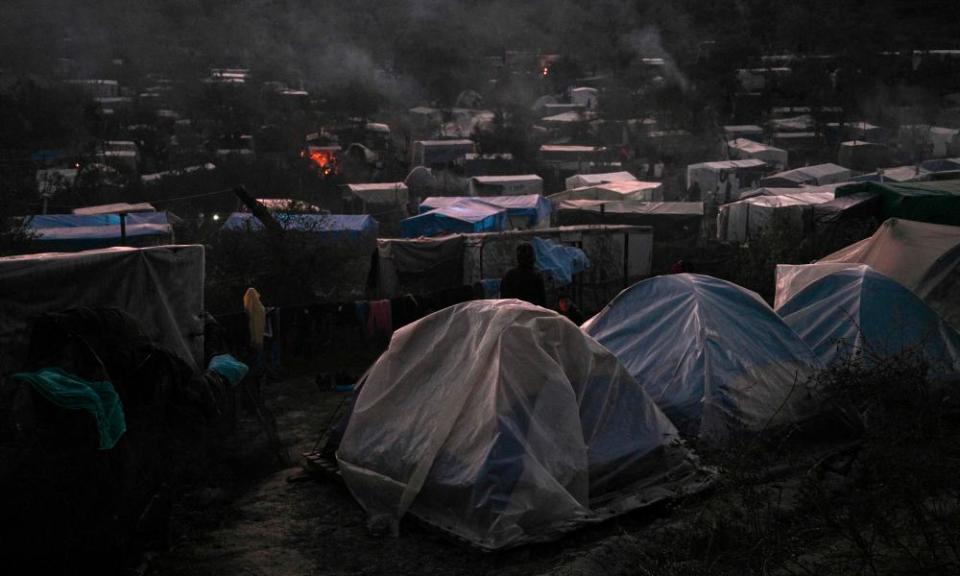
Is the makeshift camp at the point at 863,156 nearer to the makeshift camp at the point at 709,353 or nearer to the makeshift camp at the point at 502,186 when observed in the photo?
the makeshift camp at the point at 502,186

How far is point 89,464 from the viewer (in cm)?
528

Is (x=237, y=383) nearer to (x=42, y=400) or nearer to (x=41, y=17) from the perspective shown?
(x=42, y=400)

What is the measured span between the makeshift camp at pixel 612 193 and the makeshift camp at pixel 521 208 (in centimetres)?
357

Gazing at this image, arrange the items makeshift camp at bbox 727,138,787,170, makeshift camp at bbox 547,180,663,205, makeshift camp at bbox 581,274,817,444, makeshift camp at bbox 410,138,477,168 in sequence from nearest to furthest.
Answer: makeshift camp at bbox 581,274,817,444 < makeshift camp at bbox 547,180,663,205 < makeshift camp at bbox 727,138,787,170 < makeshift camp at bbox 410,138,477,168

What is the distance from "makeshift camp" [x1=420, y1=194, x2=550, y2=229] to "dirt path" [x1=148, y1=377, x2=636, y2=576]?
47.6 feet

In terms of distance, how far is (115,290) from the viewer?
7230 millimetres

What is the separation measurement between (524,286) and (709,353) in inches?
73.4

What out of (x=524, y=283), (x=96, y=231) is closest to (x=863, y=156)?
(x=96, y=231)

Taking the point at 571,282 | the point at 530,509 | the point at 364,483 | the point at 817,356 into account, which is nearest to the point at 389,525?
the point at 364,483

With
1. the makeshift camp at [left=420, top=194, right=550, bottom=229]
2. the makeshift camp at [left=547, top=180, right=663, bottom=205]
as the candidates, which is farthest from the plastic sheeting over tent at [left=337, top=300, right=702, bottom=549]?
the makeshift camp at [left=547, top=180, right=663, bottom=205]

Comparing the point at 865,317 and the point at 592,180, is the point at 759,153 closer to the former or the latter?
the point at 592,180

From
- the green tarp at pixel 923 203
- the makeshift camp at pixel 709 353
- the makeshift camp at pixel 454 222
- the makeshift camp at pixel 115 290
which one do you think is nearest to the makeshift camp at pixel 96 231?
the makeshift camp at pixel 454 222

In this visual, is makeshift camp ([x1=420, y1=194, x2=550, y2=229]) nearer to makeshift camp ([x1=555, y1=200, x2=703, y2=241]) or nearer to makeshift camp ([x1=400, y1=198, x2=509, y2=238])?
Answer: makeshift camp ([x1=400, y1=198, x2=509, y2=238])

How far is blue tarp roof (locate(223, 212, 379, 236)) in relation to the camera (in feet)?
49.3
